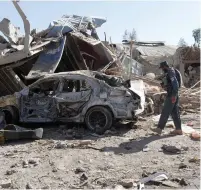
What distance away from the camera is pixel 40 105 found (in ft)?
34.6

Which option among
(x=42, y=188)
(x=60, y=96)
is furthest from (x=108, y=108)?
(x=42, y=188)

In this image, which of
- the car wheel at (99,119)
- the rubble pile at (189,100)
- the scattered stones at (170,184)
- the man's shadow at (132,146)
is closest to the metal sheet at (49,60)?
the car wheel at (99,119)

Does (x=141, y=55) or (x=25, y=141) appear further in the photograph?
(x=141, y=55)

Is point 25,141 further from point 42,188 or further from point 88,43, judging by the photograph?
point 88,43

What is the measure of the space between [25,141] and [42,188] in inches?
146

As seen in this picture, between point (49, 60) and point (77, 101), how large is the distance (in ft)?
15.2

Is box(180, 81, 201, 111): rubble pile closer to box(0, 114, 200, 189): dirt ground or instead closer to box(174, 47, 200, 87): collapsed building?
box(0, 114, 200, 189): dirt ground

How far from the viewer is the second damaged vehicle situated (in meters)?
10.1

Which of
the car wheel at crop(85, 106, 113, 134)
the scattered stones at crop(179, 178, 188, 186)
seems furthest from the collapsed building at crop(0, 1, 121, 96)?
the scattered stones at crop(179, 178, 188, 186)

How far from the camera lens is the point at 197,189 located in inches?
219

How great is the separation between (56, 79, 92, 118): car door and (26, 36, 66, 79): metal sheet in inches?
113

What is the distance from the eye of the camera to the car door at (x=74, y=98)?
10.3m

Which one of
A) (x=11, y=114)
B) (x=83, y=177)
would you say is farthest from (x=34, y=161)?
(x=11, y=114)

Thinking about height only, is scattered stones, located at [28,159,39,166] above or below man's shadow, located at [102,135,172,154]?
below
